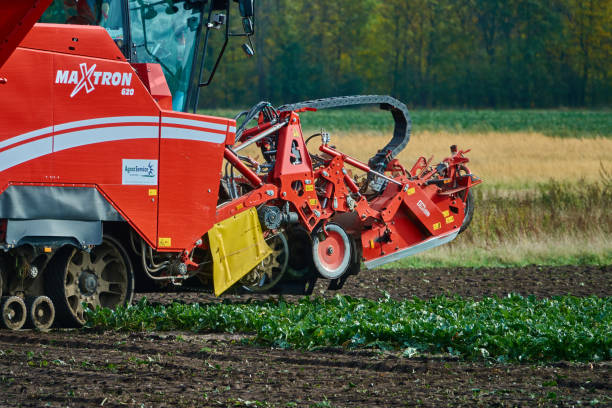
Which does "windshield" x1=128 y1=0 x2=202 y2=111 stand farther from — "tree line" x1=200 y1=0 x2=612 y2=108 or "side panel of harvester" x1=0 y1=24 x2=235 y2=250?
"tree line" x1=200 y1=0 x2=612 y2=108

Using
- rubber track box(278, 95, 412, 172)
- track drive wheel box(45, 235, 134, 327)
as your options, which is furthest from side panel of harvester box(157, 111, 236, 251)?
rubber track box(278, 95, 412, 172)

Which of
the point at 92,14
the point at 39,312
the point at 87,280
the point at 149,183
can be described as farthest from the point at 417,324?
the point at 92,14

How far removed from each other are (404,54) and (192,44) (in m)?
63.3

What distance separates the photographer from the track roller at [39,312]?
9.08 metres

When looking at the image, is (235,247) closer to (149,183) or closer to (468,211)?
(149,183)

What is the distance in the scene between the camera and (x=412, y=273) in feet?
47.7

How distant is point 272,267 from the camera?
1128cm

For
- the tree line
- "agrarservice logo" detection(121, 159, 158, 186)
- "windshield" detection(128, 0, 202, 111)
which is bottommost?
"agrarservice logo" detection(121, 159, 158, 186)

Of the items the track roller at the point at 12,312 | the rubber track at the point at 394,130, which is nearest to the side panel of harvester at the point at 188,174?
the track roller at the point at 12,312

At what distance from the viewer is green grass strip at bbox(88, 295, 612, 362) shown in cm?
816

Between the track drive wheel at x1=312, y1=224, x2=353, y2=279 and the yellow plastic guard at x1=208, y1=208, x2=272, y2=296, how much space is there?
32.2 inches

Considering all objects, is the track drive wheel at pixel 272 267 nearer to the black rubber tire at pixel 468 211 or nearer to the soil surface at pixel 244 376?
the soil surface at pixel 244 376

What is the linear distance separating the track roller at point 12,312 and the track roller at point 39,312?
0.19 ft

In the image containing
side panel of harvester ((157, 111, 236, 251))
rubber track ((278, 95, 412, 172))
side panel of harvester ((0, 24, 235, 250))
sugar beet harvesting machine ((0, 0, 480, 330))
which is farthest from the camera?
rubber track ((278, 95, 412, 172))
